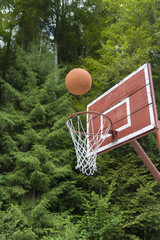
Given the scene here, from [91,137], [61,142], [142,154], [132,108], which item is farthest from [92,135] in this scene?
[61,142]

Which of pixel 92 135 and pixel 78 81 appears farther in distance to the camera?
pixel 92 135

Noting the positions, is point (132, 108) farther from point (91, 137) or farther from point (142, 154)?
point (91, 137)

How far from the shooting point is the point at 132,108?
407cm

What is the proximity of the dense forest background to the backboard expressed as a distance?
337cm

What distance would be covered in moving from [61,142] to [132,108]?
236 inches

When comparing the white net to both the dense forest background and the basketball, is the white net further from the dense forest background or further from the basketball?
the dense forest background

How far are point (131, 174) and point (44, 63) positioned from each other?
5.95 metres

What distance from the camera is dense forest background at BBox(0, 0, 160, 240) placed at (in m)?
7.16

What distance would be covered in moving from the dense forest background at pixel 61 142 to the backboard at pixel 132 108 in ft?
11.1

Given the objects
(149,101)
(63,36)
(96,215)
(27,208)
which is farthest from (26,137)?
(63,36)

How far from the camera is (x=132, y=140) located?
3.93m

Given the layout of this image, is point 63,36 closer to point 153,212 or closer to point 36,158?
point 36,158

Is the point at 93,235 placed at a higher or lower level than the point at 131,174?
lower

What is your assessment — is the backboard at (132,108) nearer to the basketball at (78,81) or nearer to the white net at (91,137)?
the white net at (91,137)
